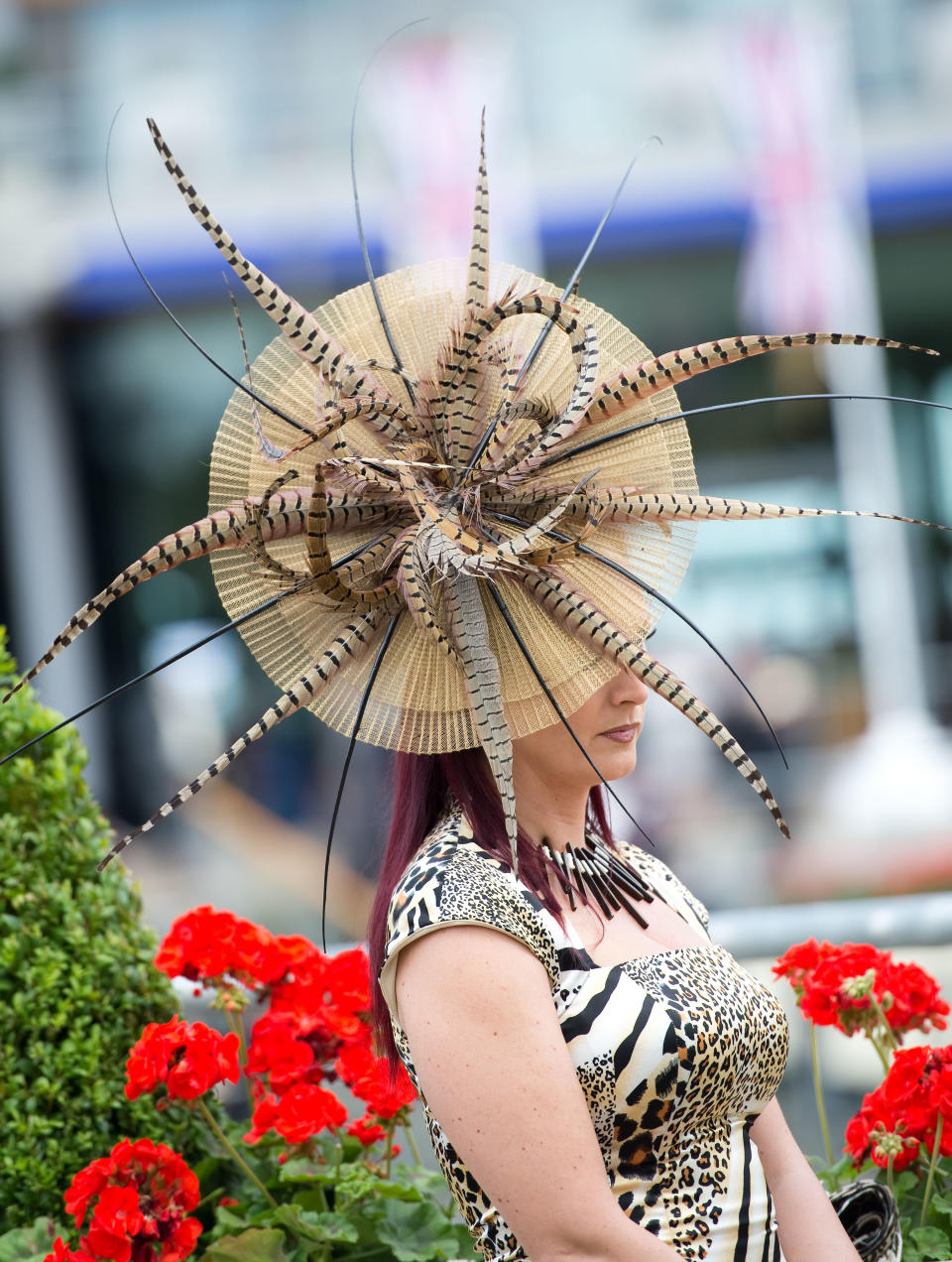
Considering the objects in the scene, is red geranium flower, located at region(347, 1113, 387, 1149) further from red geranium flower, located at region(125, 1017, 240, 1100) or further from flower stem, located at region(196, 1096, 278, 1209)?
red geranium flower, located at region(125, 1017, 240, 1100)

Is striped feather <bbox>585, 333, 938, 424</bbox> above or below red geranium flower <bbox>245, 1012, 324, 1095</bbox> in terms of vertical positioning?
above

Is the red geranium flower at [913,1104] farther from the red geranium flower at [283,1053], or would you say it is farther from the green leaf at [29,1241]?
the green leaf at [29,1241]

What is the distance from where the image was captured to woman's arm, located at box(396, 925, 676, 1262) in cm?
156

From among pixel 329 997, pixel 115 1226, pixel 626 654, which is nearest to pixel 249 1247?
pixel 115 1226

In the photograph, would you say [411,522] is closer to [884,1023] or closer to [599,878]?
[599,878]

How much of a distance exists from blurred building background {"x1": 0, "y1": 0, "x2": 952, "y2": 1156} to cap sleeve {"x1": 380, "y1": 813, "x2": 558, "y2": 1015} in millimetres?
9616

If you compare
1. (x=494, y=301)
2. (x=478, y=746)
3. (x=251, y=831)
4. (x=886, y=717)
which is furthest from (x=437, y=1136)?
(x=886, y=717)

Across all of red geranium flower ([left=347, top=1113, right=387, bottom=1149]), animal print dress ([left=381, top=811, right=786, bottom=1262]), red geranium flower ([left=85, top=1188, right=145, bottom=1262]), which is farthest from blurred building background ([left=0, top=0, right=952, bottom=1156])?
animal print dress ([left=381, top=811, right=786, bottom=1262])

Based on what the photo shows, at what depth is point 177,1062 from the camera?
2.28 meters

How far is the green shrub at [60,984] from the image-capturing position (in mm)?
2338

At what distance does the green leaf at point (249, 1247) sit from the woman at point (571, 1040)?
56cm

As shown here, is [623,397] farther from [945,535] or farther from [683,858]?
[945,535]

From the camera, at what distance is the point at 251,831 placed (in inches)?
478

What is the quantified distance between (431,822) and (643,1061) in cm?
44
